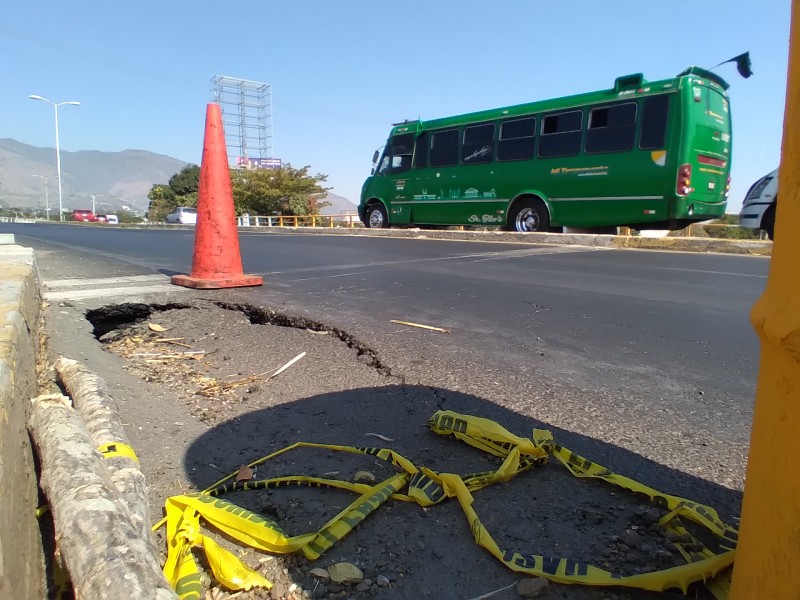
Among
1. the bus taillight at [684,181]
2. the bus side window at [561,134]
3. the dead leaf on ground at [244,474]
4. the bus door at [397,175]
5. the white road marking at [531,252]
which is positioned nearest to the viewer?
the dead leaf on ground at [244,474]

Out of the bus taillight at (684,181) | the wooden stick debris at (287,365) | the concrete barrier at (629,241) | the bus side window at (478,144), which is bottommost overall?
the wooden stick debris at (287,365)

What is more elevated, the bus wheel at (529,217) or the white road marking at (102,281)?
the bus wheel at (529,217)

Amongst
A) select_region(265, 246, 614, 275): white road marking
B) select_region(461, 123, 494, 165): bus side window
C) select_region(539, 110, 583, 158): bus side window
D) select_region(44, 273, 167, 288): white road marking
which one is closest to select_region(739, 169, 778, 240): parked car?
select_region(265, 246, 614, 275): white road marking

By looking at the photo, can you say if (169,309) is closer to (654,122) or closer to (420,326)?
(420,326)

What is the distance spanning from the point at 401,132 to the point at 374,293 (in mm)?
11704

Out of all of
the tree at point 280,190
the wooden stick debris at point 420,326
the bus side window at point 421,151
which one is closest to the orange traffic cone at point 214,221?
the wooden stick debris at point 420,326

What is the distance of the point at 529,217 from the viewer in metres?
13.8

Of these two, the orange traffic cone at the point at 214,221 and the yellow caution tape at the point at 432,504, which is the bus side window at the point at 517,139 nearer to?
the orange traffic cone at the point at 214,221

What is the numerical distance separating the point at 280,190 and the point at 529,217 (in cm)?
2916

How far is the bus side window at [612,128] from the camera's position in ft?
37.9

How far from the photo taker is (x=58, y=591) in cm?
127

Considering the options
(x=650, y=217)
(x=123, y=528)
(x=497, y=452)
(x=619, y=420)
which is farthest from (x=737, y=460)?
(x=650, y=217)

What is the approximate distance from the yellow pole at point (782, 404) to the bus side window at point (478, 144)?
13.6 meters

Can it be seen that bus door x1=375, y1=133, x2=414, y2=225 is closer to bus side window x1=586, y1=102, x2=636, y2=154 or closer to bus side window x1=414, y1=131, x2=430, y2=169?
bus side window x1=414, y1=131, x2=430, y2=169
